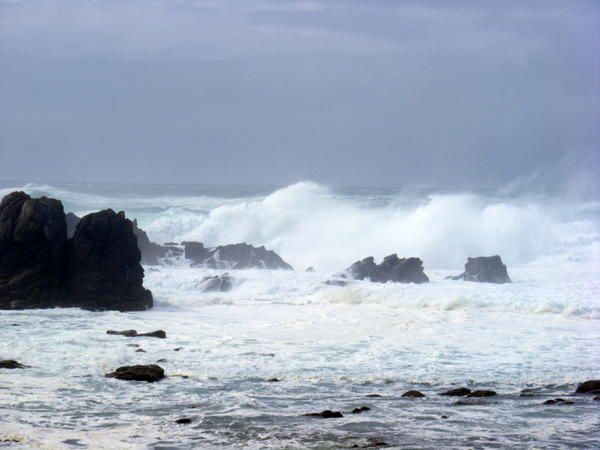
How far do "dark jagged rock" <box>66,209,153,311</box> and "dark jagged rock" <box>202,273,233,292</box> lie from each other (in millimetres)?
5296

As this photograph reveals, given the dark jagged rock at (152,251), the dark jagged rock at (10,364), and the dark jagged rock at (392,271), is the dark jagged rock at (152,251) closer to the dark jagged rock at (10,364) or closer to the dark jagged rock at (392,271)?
the dark jagged rock at (392,271)

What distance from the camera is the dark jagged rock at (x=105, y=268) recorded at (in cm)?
2920

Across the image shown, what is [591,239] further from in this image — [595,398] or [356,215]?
[595,398]

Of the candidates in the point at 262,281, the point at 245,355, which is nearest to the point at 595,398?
the point at 245,355

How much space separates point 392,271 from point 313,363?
1728cm

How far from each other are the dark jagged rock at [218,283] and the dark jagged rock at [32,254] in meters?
7.34

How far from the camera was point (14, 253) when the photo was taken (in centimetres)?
2909

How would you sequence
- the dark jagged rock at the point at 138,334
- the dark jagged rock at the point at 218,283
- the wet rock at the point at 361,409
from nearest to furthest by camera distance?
1. the wet rock at the point at 361,409
2. the dark jagged rock at the point at 138,334
3. the dark jagged rock at the point at 218,283

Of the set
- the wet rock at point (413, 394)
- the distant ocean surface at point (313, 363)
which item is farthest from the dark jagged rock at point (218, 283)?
the wet rock at point (413, 394)

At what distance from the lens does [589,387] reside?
1831 centimetres

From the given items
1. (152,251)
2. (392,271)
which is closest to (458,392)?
(392,271)

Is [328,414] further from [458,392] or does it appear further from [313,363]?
[313,363]

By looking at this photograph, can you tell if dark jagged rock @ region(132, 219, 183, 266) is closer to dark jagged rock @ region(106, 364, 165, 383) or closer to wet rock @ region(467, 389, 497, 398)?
dark jagged rock @ region(106, 364, 165, 383)

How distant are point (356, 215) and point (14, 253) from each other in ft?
119
